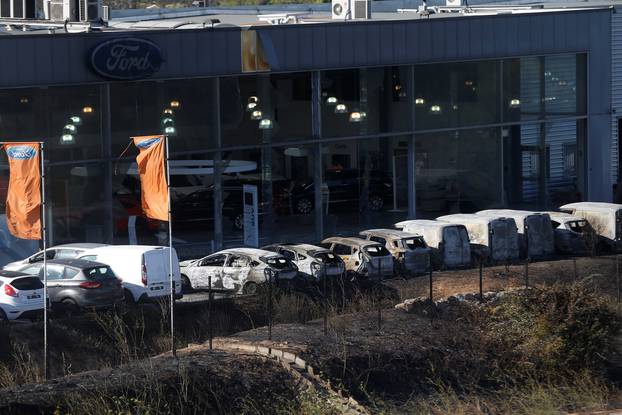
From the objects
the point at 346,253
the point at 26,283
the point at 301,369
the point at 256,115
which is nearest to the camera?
the point at 301,369

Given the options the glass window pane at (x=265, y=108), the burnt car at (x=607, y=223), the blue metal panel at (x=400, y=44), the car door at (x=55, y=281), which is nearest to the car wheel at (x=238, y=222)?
the glass window pane at (x=265, y=108)

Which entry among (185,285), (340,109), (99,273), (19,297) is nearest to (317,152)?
(340,109)

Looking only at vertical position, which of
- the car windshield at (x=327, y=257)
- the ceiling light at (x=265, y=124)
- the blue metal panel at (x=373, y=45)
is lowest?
the car windshield at (x=327, y=257)

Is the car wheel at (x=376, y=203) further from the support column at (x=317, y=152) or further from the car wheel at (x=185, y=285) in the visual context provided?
the car wheel at (x=185, y=285)

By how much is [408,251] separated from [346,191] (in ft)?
23.9

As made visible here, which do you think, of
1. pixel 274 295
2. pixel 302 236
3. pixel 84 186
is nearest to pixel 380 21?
pixel 302 236

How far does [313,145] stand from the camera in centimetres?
3875

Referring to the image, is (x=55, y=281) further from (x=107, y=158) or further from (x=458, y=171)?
(x=458, y=171)

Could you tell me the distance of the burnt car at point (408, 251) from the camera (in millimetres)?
32750

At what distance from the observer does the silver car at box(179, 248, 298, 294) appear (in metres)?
29.8

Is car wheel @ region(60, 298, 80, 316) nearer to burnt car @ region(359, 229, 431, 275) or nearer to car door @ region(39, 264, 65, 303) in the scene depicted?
car door @ region(39, 264, 65, 303)

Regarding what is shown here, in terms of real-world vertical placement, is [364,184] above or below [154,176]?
below

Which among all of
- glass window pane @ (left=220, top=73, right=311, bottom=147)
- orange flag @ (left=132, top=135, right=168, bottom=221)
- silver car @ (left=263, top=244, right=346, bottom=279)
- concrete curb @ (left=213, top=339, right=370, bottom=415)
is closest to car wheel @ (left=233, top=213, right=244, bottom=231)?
glass window pane @ (left=220, top=73, right=311, bottom=147)

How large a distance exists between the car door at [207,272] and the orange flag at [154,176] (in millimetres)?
6385
